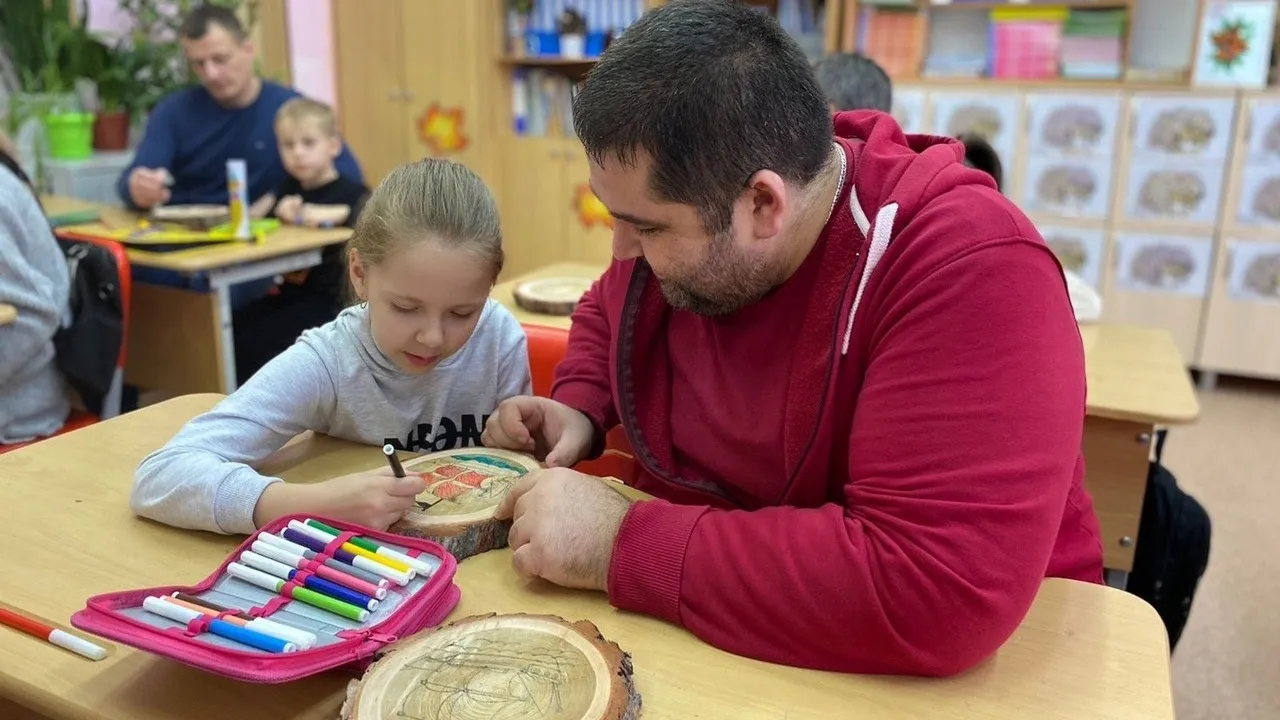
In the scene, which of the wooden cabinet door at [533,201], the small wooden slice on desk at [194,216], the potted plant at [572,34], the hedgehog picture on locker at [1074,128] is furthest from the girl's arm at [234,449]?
→ the potted plant at [572,34]

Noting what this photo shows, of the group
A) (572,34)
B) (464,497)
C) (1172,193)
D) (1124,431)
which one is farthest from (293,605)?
(572,34)

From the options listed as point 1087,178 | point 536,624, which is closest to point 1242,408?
point 1087,178

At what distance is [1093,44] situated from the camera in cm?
418

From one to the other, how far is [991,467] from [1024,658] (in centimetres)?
19

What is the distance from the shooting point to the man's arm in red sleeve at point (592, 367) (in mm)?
1407

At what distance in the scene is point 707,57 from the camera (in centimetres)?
93

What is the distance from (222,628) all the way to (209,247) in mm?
2248

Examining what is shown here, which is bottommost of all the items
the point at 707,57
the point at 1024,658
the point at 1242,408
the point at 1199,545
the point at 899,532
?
the point at 1242,408

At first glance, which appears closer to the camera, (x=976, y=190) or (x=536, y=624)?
(x=536, y=624)

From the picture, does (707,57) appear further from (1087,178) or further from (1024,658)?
(1087,178)

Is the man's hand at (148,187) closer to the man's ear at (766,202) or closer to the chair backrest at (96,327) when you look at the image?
the chair backrest at (96,327)

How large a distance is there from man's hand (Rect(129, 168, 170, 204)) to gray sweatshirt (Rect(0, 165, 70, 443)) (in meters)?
1.33

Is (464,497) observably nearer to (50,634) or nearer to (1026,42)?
(50,634)

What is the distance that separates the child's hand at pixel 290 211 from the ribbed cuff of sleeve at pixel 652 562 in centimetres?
263
